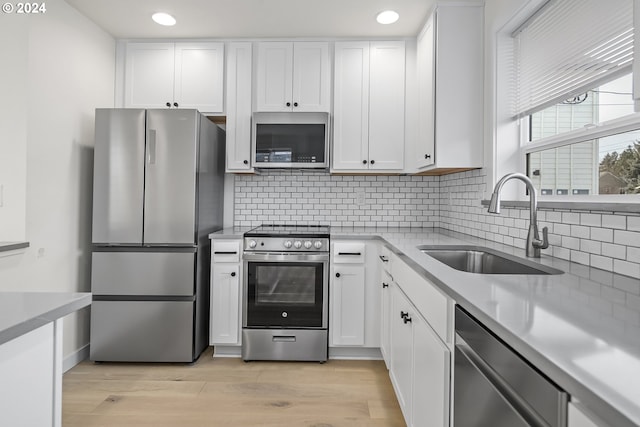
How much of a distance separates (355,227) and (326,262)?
68 centimetres

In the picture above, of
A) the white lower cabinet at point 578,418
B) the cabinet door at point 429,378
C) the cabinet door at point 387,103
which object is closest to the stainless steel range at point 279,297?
the cabinet door at point 387,103

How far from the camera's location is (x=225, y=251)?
9.35 feet

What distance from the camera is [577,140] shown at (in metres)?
1.79

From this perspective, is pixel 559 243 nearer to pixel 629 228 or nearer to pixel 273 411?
pixel 629 228

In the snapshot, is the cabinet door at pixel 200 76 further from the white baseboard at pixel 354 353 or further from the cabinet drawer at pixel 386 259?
the white baseboard at pixel 354 353

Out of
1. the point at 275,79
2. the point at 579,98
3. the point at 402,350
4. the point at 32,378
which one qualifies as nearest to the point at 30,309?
the point at 32,378

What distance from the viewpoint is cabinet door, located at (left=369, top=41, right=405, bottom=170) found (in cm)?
312

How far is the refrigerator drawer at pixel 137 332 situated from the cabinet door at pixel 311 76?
190cm

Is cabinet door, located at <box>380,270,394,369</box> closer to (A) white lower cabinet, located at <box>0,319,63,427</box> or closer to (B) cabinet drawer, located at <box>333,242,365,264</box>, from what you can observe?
(B) cabinet drawer, located at <box>333,242,365,264</box>

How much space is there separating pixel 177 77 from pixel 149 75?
24 cm

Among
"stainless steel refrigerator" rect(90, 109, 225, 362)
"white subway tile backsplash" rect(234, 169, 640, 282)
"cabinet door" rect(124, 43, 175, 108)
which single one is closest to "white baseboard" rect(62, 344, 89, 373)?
"stainless steel refrigerator" rect(90, 109, 225, 362)

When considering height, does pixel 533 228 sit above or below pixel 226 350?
above

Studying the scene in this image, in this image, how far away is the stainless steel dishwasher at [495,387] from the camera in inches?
27.3

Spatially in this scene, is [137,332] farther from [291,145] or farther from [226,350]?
[291,145]
